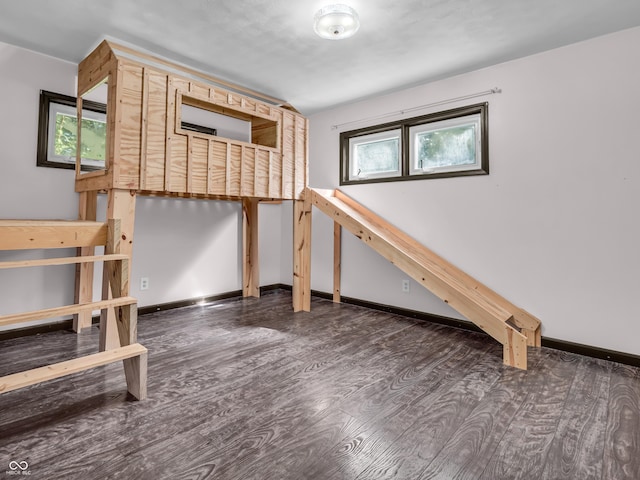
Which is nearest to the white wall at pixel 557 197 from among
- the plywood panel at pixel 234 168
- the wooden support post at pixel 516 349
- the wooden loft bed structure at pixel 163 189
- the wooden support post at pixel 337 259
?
the wooden loft bed structure at pixel 163 189

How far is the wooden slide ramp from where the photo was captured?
2.39 m

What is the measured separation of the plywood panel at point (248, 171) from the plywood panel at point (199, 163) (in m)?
0.37

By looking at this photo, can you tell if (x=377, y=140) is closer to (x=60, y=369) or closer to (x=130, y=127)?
(x=130, y=127)

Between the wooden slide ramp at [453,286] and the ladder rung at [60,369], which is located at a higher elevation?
the wooden slide ramp at [453,286]

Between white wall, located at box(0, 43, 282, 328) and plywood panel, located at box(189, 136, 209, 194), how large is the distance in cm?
101

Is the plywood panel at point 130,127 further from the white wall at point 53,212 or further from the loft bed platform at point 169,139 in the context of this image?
the white wall at point 53,212

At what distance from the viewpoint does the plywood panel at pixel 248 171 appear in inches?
127

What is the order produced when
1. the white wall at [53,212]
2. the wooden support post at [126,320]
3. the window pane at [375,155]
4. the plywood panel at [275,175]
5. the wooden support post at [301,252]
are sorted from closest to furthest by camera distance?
the wooden support post at [126,320] < the white wall at [53,212] < the plywood panel at [275,175] < the wooden support post at [301,252] < the window pane at [375,155]

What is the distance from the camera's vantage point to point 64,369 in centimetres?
160

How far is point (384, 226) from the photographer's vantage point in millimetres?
3709

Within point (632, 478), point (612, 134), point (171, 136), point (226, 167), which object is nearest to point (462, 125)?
point (612, 134)

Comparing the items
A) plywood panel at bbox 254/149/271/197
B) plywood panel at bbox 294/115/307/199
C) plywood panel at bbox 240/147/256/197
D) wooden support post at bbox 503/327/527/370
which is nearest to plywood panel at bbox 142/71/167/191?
plywood panel at bbox 240/147/256/197

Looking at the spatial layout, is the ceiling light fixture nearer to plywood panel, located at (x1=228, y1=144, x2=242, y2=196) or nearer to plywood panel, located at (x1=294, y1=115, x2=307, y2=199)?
plywood panel, located at (x1=228, y1=144, x2=242, y2=196)

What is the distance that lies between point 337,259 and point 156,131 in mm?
2417
